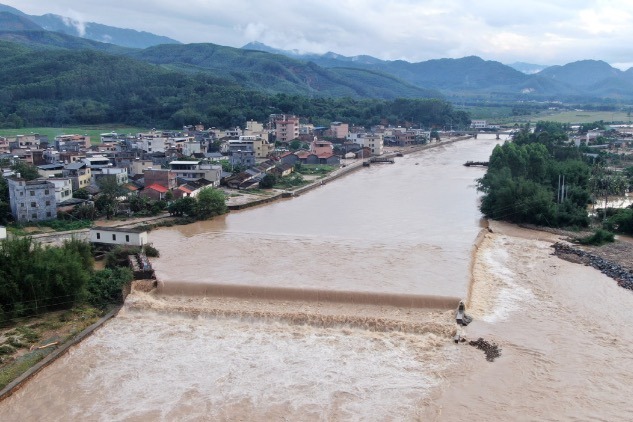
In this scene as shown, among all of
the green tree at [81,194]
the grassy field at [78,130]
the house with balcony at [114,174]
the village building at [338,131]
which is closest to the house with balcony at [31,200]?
the green tree at [81,194]

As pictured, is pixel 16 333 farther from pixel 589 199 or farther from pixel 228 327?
pixel 589 199

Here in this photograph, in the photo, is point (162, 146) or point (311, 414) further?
point (162, 146)

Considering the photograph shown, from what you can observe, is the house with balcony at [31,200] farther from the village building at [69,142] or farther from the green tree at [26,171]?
the village building at [69,142]

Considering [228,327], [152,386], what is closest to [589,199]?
[228,327]

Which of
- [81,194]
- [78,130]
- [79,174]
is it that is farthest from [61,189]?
[78,130]

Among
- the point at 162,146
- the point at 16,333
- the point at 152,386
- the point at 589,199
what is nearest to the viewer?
the point at 152,386

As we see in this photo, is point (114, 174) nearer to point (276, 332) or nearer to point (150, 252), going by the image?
point (150, 252)
